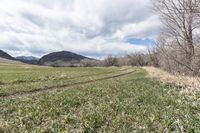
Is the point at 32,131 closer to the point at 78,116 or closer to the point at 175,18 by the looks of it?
the point at 78,116

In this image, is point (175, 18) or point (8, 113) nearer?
point (8, 113)

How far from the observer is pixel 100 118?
8859 mm

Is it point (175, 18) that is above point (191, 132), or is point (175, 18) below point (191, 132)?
above

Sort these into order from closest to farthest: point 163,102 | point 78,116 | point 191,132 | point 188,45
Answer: point 191,132 → point 78,116 → point 163,102 → point 188,45

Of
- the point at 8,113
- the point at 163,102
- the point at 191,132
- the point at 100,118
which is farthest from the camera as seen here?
the point at 163,102

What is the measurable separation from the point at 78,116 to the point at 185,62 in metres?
20.9

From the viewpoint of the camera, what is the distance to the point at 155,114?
909 cm

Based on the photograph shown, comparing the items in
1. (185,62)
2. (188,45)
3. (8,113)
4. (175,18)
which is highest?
(175,18)

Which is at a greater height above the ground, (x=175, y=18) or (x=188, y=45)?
(x=175, y=18)

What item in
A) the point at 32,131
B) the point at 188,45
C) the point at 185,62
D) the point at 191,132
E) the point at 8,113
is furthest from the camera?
the point at 185,62

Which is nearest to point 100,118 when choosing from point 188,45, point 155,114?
point 155,114

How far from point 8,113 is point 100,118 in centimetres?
443

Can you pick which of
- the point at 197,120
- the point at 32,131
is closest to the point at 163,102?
the point at 197,120

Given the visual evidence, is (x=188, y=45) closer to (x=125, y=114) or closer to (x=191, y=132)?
(x=125, y=114)
